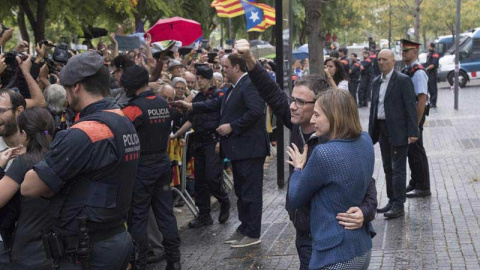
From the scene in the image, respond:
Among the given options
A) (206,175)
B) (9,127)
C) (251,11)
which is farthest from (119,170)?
(251,11)

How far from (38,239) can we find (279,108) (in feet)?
7.04

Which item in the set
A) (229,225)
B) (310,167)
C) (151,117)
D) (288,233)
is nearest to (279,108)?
(151,117)

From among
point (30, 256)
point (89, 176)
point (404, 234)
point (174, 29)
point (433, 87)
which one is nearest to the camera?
point (89, 176)

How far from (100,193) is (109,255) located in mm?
374

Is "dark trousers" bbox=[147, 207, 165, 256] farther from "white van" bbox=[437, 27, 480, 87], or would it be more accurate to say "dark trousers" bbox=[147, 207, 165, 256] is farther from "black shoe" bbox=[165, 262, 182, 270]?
"white van" bbox=[437, 27, 480, 87]

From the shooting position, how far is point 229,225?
959 cm

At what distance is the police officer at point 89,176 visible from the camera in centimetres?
437

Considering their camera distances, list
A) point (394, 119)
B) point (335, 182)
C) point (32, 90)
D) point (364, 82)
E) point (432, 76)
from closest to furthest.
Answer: point (335, 182)
point (32, 90)
point (394, 119)
point (432, 76)
point (364, 82)

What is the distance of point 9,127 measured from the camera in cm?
575

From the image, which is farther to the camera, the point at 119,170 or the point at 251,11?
the point at 251,11

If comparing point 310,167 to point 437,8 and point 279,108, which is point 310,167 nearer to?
point 279,108

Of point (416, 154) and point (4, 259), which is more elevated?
Result: point (4, 259)

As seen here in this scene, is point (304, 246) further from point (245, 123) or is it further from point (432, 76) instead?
point (432, 76)

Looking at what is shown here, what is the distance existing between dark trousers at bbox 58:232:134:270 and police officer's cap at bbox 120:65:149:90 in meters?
2.87
